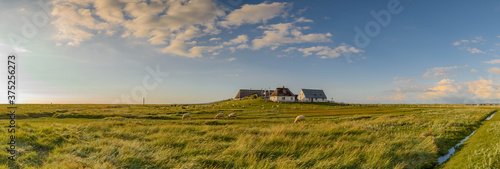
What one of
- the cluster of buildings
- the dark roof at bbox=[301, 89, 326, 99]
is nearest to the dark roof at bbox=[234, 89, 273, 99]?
the cluster of buildings

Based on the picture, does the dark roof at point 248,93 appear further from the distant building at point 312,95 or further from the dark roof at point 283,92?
the distant building at point 312,95

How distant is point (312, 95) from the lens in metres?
105

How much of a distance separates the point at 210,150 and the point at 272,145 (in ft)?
12.7

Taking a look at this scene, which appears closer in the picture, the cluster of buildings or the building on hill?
the building on hill

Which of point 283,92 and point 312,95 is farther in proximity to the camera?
point 312,95

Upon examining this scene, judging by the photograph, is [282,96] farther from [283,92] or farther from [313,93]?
[313,93]

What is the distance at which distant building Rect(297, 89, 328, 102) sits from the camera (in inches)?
4063

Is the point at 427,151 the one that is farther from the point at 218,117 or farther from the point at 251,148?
the point at 218,117

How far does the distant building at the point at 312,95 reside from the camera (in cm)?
10319

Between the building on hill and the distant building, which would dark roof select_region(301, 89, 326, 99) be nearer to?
the distant building

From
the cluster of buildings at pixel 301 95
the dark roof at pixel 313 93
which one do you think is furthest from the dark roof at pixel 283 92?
the dark roof at pixel 313 93

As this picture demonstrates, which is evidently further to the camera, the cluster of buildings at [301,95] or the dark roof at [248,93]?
the dark roof at [248,93]

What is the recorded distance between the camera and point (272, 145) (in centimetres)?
1406

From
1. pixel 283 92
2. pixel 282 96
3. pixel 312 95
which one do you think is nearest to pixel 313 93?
pixel 312 95
